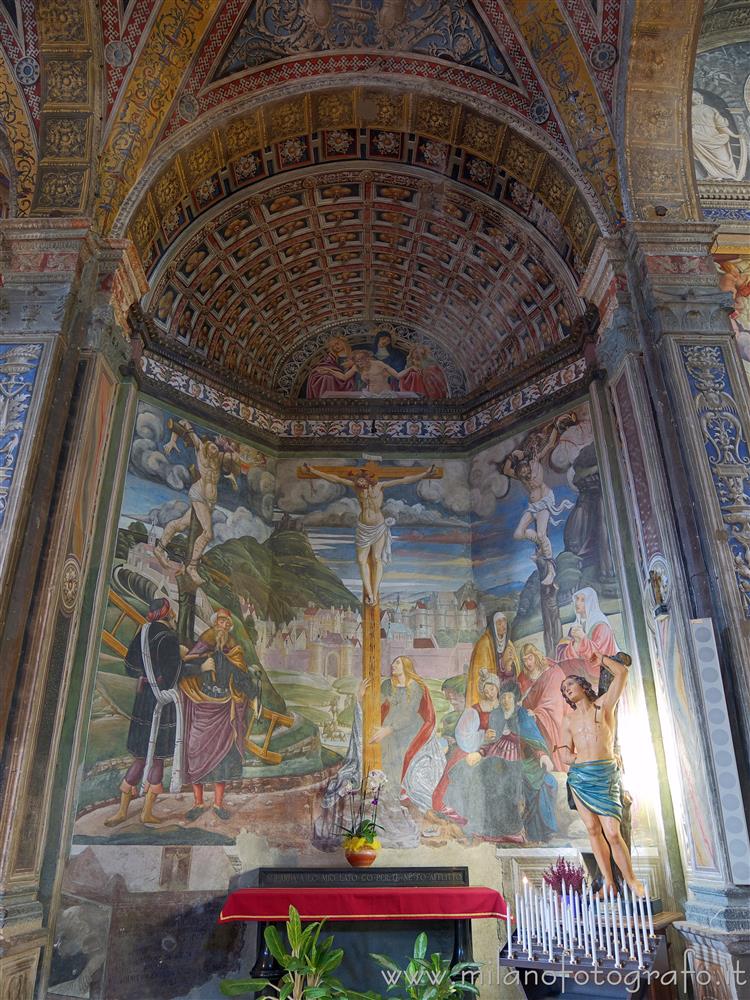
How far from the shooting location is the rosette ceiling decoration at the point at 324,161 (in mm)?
9195

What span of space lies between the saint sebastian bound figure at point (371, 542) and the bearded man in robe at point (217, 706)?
5.01ft

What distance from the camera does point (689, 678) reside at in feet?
22.3

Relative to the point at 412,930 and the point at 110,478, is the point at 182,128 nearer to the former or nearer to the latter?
the point at 110,478

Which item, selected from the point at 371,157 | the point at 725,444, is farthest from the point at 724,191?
the point at 371,157

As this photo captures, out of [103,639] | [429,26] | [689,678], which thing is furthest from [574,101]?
[103,639]

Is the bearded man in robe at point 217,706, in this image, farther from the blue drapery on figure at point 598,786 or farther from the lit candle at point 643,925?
the lit candle at point 643,925

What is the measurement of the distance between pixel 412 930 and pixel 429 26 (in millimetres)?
10712

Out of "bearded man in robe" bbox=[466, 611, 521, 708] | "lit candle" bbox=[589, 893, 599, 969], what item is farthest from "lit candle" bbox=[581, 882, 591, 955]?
"bearded man in robe" bbox=[466, 611, 521, 708]

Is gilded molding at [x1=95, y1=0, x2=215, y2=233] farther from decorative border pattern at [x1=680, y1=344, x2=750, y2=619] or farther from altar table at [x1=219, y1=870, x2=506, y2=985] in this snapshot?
altar table at [x1=219, y1=870, x2=506, y2=985]

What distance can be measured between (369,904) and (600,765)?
2.74 m

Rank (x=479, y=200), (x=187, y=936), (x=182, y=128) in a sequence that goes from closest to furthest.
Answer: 1. (x=187, y=936)
2. (x=182, y=128)
3. (x=479, y=200)

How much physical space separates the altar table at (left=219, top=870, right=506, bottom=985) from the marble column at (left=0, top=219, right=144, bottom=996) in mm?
1930

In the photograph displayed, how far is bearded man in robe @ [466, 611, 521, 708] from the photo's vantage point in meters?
9.95

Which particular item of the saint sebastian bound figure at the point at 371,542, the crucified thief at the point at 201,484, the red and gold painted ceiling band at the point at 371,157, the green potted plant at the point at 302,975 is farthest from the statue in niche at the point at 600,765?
the red and gold painted ceiling band at the point at 371,157
